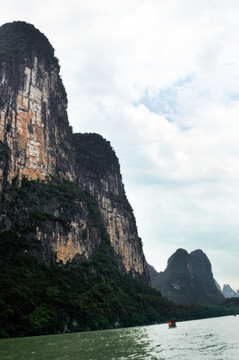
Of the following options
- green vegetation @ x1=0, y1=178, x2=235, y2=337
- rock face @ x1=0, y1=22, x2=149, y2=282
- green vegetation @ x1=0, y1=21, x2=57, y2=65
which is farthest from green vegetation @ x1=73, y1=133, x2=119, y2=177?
green vegetation @ x1=0, y1=21, x2=57, y2=65

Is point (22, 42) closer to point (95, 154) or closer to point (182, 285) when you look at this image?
point (95, 154)

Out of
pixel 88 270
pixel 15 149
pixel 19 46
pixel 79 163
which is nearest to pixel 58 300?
pixel 88 270

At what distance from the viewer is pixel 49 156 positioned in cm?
7519

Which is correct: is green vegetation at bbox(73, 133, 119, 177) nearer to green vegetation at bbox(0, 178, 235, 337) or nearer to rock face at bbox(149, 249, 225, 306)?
green vegetation at bbox(0, 178, 235, 337)

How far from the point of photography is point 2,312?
118ft

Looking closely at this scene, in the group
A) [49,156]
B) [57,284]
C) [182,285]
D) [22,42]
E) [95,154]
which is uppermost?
[22,42]

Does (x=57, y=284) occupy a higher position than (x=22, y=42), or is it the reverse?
(x=22, y=42)

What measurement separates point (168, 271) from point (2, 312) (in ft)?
562

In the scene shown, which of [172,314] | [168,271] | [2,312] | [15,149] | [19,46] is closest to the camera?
[2,312]

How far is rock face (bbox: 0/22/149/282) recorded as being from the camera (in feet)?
213

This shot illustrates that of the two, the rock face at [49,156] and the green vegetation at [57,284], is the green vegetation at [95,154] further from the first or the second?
the green vegetation at [57,284]

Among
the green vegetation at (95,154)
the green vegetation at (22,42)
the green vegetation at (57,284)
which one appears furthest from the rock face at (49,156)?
the green vegetation at (57,284)

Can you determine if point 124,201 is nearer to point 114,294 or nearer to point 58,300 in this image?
point 114,294

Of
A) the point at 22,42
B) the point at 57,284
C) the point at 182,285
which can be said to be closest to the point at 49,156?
the point at 22,42
